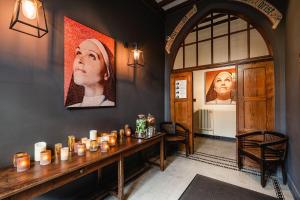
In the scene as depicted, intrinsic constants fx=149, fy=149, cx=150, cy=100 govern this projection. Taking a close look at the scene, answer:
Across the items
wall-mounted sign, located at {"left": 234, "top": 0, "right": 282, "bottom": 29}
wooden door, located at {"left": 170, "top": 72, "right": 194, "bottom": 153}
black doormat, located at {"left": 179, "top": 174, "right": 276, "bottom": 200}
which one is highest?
wall-mounted sign, located at {"left": 234, "top": 0, "right": 282, "bottom": 29}

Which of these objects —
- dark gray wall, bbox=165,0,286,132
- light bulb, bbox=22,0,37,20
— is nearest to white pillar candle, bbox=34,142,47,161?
light bulb, bbox=22,0,37,20

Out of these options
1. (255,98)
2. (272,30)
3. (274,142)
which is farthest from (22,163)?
(272,30)

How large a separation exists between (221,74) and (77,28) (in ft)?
15.1

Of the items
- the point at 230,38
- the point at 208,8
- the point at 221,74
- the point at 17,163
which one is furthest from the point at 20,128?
the point at 221,74

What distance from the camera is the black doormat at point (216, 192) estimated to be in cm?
205

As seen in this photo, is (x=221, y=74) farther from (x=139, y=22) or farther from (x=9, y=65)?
(x=9, y=65)

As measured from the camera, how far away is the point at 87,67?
2.04 meters

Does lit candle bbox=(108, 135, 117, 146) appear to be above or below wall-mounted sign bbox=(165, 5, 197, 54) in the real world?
below

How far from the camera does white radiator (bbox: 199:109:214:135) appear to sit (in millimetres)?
5348

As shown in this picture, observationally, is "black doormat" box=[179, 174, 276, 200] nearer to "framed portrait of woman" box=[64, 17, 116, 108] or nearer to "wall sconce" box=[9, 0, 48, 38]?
"framed portrait of woman" box=[64, 17, 116, 108]

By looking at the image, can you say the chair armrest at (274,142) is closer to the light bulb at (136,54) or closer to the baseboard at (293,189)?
the baseboard at (293,189)

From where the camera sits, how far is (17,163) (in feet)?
4.17

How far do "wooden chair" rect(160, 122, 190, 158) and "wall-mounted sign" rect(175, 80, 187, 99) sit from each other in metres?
0.72

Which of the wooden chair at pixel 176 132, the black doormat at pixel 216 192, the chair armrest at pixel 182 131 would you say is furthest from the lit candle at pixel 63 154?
the chair armrest at pixel 182 131
